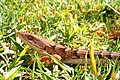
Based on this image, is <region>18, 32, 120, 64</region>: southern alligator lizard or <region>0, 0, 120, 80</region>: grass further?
<region>18, 32, 120, 64</region>: southern alligator lizard

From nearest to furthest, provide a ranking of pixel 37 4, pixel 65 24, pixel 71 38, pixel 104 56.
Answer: pixel 104 56 → pixel 71 38 → pixel 65 24 → pixel 37 4

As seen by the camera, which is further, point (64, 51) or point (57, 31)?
point (57, 31)

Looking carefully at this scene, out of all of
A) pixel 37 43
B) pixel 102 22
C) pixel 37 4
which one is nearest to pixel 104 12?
pixel 102 22

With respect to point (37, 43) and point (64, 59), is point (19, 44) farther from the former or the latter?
point (64, 59)

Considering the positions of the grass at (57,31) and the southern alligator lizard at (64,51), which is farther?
the southern alligator lizard at (64,51)
